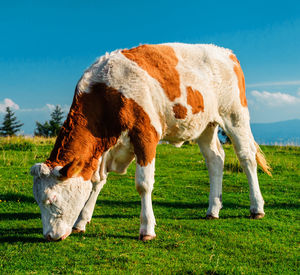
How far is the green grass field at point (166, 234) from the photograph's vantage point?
486cm

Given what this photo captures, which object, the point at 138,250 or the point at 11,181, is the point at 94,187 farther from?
the point at 11,181

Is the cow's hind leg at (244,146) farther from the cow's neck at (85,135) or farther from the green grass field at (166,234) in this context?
the cow's neck at (85,135)

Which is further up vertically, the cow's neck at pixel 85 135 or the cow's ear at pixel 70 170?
the cow's neck at pixel 85 135

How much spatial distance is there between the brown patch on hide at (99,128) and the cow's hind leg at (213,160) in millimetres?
2369

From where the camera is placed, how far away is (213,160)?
785 centimetres

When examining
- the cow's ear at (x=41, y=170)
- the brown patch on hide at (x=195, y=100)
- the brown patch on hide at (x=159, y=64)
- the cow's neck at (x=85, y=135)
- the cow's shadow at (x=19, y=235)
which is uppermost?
the brown patch on hide at (x=159, y=64)

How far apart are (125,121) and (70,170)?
1166 millimetres

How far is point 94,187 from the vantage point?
22.0 feet

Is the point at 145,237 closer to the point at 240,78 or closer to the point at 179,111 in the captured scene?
the point at 179,111

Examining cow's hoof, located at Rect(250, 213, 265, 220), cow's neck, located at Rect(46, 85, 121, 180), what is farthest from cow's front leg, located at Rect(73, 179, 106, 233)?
cow's hoof, located at Rect(250, 213, 265, 220)

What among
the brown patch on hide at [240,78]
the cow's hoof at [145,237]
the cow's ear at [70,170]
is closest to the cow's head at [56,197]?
the cow's ear at [70,170]

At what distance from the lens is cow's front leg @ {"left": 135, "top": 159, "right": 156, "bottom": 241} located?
5793 mm

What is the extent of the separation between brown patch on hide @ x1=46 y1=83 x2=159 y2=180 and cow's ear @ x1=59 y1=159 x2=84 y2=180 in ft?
0.63

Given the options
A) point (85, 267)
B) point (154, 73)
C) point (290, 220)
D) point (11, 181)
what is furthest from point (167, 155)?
point (85, 267)
